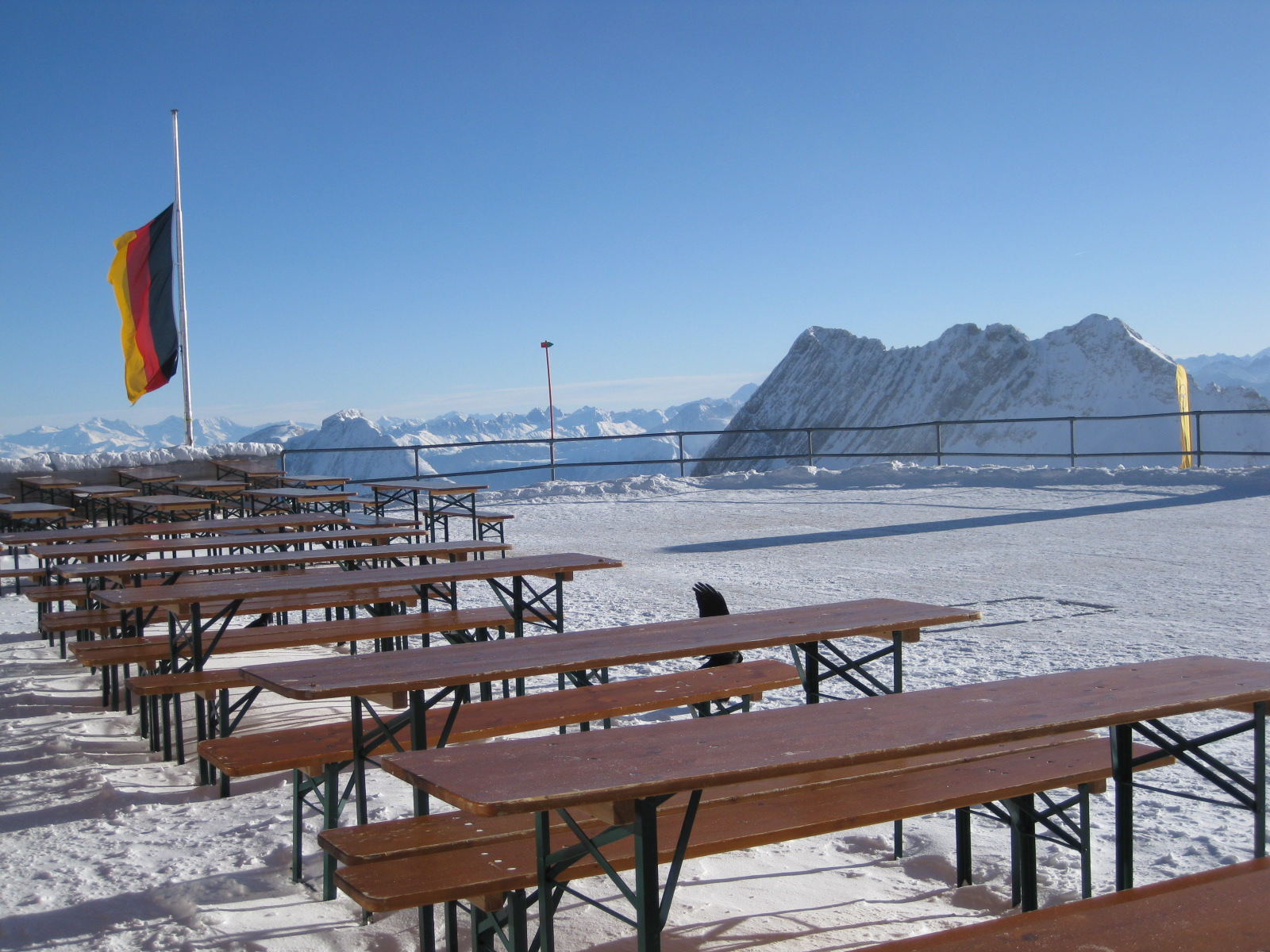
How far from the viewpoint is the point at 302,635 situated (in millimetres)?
3852

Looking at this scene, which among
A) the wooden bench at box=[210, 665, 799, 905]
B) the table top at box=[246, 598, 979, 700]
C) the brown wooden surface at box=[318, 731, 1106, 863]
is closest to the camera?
the brown wooden surface at box=[318, 731, 1106, 863]

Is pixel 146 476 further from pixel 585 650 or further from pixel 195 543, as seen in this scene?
pixel 585 650

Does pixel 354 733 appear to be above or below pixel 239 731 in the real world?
above

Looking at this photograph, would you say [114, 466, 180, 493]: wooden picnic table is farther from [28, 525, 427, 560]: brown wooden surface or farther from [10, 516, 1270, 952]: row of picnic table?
[10, 516, 1270, 952]: row of picnic table

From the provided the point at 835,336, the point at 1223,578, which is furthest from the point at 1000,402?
the point at 1223,578

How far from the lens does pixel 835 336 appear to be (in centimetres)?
16512

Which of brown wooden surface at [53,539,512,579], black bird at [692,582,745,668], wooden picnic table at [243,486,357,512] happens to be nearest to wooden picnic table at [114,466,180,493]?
wooden picnic table at [243,486,357,512]

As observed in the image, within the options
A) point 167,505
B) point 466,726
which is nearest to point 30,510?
point 167,505

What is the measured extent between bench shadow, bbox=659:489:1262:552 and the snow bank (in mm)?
1504

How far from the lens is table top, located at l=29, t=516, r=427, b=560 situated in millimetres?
5223

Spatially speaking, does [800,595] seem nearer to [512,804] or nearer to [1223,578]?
[1223,578]

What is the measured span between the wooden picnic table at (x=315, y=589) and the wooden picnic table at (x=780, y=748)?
2.02m

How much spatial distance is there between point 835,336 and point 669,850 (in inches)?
6602

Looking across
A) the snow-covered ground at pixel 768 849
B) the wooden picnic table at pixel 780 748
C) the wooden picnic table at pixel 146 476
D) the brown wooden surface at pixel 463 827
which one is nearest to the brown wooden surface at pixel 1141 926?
the wooden picnic table at pixel 780 748
